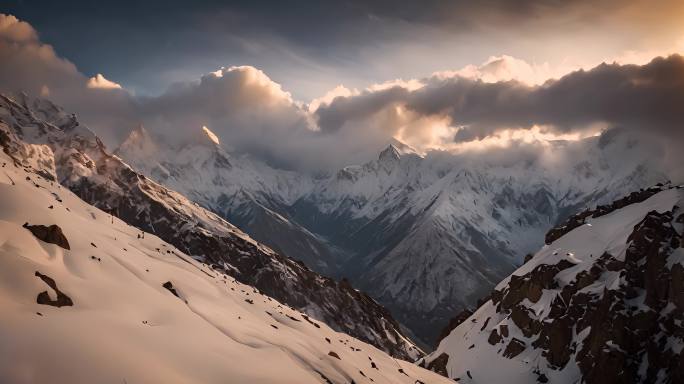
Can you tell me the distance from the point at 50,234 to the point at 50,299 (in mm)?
11712

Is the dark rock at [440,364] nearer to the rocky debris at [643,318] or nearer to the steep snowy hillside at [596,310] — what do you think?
the steep snowy hillside at [596,310]

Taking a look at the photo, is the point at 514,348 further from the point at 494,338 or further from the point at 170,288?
the point at 170,288

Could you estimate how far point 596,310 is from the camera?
3078 inches

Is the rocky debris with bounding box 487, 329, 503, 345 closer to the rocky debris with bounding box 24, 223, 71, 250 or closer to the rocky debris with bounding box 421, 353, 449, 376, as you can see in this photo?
the rocky debris with bounding box 421, 353, 449, 376

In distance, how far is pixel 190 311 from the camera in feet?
109

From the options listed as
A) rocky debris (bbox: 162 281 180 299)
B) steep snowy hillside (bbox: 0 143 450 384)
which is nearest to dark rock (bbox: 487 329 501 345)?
steep snowy hillside (bbox: 0 143 450 384)

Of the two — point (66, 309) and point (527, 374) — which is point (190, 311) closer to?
point (66, 309)

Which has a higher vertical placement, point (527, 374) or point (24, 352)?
point (24, 352)

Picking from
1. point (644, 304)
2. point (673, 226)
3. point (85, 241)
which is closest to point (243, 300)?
point (85, 241)

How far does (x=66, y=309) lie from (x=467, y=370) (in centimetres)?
8008

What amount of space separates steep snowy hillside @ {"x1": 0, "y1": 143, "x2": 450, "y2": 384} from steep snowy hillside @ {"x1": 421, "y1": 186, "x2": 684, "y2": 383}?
42180 millimetres

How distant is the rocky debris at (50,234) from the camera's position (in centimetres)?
3362

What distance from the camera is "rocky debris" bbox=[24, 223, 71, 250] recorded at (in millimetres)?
33625

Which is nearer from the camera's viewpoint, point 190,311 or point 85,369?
point 85,369
